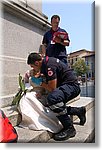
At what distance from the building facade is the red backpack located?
0.58 m

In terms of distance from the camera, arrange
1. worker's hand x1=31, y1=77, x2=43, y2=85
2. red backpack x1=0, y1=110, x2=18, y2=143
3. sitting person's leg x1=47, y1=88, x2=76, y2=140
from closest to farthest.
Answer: red backpack x1=0, y1=110, x2=18, y2=143
sitting person's leg x1=47, y1=88, x2=76, y2=140
worker's hand x1=31, y1=77, x2=43, y2=85

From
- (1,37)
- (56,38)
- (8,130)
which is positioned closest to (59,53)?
(56,38)

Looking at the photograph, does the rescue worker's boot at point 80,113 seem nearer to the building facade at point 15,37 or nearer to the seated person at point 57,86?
the seated person at point 57,86

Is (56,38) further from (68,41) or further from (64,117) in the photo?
(64,117)

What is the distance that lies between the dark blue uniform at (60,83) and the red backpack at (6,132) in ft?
1.26

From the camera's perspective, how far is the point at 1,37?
9.14 feet

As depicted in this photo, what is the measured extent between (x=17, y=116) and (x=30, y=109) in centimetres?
13

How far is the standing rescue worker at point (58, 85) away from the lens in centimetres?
221

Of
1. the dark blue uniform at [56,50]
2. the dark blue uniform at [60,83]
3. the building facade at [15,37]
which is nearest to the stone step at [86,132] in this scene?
the dark blue uniform at [60,83]

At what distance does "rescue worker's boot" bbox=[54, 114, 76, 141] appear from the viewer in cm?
226

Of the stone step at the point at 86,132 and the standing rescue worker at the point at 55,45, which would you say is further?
the standing rescue worker at the point at 55,45

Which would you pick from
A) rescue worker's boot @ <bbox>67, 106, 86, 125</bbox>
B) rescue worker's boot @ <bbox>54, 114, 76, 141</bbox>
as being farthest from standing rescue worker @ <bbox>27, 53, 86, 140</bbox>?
rescue worker's boot @ <bbox>67, 106, 86, 125</bbox>

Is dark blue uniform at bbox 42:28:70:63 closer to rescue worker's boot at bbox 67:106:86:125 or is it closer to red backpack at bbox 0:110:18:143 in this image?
rescue worker's boot at bbox 67:106:86:125

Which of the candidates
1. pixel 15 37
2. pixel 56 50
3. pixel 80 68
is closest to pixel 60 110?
pixel 80 68
